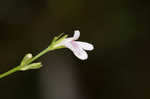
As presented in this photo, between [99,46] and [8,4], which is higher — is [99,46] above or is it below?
below

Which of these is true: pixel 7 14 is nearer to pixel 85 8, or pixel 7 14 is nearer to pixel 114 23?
pixel 85 8

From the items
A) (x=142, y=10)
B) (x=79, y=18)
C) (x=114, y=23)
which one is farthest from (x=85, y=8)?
(x=142, y=10)

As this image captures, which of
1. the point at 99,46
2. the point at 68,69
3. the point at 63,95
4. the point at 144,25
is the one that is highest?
the point at 144,25

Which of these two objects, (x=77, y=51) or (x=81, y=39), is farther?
(x=81, y=39)

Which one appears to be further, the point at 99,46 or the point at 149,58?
the point at 149,58

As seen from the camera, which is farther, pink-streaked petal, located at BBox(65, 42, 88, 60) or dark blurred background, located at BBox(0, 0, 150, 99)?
dark blurred background, located at BBox(0, 0, 150, 99)

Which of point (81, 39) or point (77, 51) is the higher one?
point (81, 39)

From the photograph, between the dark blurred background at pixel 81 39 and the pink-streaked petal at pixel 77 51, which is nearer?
the pink-streaked petal at pixel 77 51
